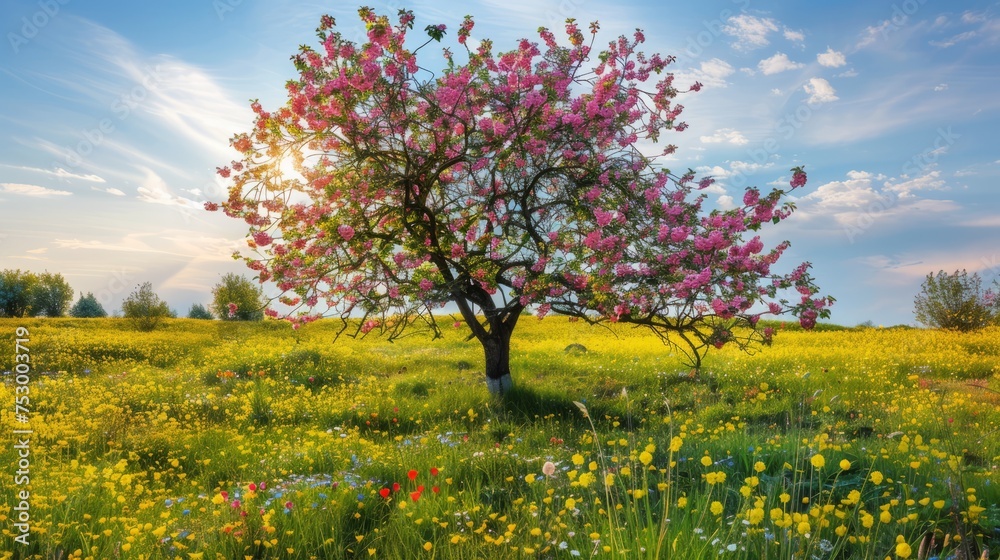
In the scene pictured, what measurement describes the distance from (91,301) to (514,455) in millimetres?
62077

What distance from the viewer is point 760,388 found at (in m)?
15.6

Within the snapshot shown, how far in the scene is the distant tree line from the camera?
34.4 m

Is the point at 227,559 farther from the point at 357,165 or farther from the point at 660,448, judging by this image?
the point at 357,165

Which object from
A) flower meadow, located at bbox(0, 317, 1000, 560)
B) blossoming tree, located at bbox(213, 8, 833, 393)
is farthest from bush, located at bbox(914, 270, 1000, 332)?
blossoming tree, located at bbox(213, 8, 833, 393)

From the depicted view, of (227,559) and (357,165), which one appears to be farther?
(357,165)

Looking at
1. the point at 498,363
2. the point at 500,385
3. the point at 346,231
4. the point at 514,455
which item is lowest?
the point at 514,455

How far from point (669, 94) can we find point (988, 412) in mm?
8672

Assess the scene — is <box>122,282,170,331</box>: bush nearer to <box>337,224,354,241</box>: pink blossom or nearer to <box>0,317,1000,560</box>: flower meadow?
<box>0,317,1000,560</box>: flower meadow

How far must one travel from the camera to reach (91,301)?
58.0 meters

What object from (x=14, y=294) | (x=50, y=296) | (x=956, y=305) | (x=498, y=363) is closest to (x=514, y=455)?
(x=498, y=363)

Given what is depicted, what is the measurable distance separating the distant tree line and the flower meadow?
9.67 meters

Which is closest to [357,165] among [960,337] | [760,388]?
[760,388]

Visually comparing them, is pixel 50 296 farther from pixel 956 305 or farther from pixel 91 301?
pixel 956 305

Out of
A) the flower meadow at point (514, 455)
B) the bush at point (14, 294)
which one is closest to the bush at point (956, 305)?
the flower meadow at point (514, 455)
